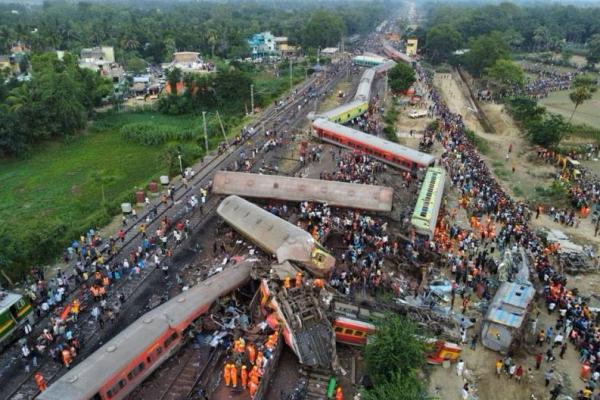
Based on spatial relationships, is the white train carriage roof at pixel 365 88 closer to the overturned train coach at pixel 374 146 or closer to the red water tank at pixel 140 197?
the overturned train coach at pixel 374 146

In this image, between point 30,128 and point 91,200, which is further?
point 30,128

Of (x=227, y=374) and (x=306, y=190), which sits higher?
(x=306, y=190)

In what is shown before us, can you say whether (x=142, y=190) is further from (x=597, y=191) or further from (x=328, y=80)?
(x=328, y=80)

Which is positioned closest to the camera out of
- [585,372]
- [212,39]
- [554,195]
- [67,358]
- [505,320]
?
[67,358]

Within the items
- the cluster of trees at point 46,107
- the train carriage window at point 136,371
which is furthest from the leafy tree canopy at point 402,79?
the train carriage window at point 136,371

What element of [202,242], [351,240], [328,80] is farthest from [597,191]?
[328,80]

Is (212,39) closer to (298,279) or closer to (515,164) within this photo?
(515,164)

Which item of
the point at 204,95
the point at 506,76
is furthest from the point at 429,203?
the point at 506,76
